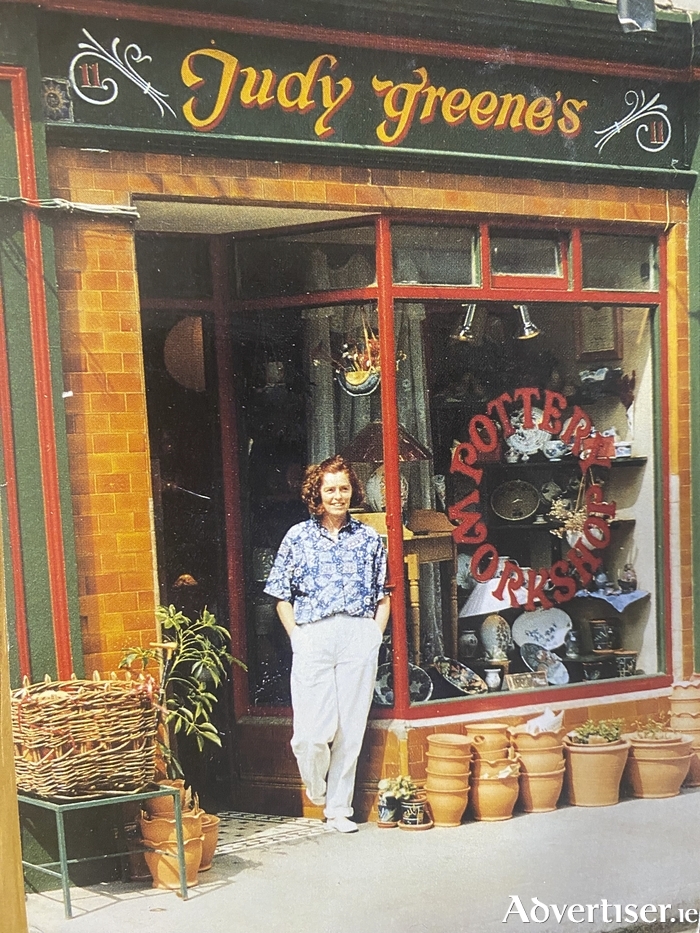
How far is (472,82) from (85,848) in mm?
4019

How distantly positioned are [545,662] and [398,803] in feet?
3.82

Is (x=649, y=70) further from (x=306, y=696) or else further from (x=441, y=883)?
(x=441, y=883)

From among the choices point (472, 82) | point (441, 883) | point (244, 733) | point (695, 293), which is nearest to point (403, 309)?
point (472, 82)

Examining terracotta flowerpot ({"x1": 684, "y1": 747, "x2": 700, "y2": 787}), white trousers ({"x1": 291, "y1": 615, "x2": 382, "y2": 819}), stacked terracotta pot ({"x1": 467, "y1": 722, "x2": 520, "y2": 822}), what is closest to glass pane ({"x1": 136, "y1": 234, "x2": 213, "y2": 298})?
white trousers ({"x1": 291, "y1": 615, "x2": 382, "y2": 819})

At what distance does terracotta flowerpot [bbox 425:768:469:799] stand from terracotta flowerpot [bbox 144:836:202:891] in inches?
51.9

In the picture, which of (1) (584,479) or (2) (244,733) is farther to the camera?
(1) (584,479)

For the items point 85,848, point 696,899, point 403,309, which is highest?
point 403,309

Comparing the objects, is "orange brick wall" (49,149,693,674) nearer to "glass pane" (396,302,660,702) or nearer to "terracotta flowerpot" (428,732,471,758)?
"glass pane" (396,302,660,702)

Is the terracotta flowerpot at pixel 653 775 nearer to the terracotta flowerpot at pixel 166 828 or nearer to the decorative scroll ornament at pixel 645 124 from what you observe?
the terracotta flowerpot at pixel 166 828

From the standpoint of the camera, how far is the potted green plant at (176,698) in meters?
5.45

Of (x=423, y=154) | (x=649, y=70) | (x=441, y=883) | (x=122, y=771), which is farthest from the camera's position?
(x=649, y=70)

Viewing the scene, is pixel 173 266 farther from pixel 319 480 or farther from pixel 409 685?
pixel 409 685

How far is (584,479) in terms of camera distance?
6.81 m

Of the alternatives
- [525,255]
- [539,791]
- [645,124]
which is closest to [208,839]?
[539,791]
